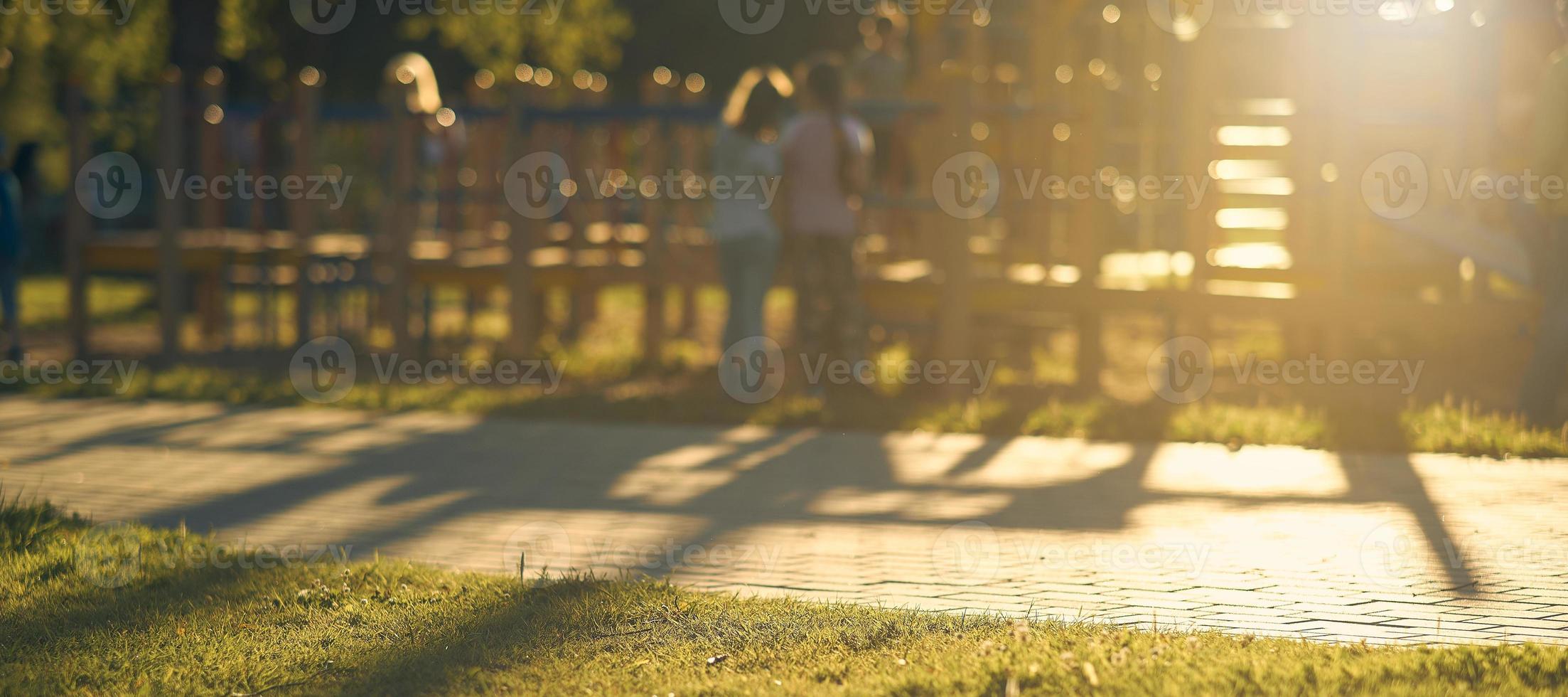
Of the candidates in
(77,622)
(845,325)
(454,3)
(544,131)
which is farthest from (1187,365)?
(454,3)

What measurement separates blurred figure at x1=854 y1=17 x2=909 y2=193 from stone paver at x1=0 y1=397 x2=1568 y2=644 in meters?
2.75

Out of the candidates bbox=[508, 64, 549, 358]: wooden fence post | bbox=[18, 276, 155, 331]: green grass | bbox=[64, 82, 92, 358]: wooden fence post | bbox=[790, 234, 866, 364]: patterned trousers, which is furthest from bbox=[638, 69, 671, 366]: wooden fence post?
bbox=[18, 276, 155, 331]: green grass

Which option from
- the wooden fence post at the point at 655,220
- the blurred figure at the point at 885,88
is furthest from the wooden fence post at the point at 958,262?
the wooden fence post at the point at 655,220

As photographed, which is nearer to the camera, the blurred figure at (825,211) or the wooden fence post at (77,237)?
the blurred figure at (825,211)

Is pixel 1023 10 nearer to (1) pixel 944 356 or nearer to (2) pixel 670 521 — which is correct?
(1) pixel 944 356

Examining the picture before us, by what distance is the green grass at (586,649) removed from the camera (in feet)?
14.5

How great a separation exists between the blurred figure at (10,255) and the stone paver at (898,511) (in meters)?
3.11

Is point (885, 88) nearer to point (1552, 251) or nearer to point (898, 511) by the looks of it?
point (1552, 251)

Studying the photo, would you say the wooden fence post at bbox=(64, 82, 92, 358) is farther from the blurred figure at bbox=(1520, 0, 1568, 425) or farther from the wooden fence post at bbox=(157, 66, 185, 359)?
the blurred figure at bbox=(1520, 0, 1568, 425)

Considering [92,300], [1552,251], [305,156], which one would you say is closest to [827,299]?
[1552,251]

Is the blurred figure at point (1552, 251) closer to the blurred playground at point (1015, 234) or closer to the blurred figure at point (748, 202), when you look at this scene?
the blurred playground at point (1015, 234)

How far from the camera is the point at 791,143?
10.2 meters

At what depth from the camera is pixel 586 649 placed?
4.81 m

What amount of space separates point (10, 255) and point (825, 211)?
249 inches
